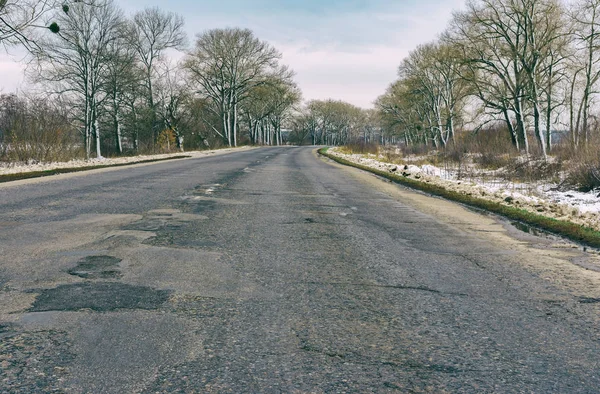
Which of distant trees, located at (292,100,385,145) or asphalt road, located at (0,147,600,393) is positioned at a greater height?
distant trees, located at (292,100,385,145)

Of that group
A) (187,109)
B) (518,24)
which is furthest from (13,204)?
(187,109)

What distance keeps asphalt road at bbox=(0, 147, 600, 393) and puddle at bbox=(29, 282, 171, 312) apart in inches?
0.9

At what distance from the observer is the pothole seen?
15.0 feet

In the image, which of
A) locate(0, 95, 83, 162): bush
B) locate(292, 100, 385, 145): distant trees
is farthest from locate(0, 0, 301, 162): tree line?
locate(292, 100, 385, 145): distant trees

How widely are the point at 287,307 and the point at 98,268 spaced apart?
212 cm

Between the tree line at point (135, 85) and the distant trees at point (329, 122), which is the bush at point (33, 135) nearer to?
the tree line at point (135, 85)

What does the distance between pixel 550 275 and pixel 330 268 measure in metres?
2.20

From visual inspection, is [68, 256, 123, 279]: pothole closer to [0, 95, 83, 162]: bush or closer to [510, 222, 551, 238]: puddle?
[510, 222, 551, 238]: puddle

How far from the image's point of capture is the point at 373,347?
308 centimetres

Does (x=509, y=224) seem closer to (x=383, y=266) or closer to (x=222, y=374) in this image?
(x=383, y=266)

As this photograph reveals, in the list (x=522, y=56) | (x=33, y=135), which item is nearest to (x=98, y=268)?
(x=33, y=135)

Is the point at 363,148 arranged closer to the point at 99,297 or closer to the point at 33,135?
the point at 33,135

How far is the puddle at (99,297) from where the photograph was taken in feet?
12.2

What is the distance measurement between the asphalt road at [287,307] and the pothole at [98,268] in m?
0.02
